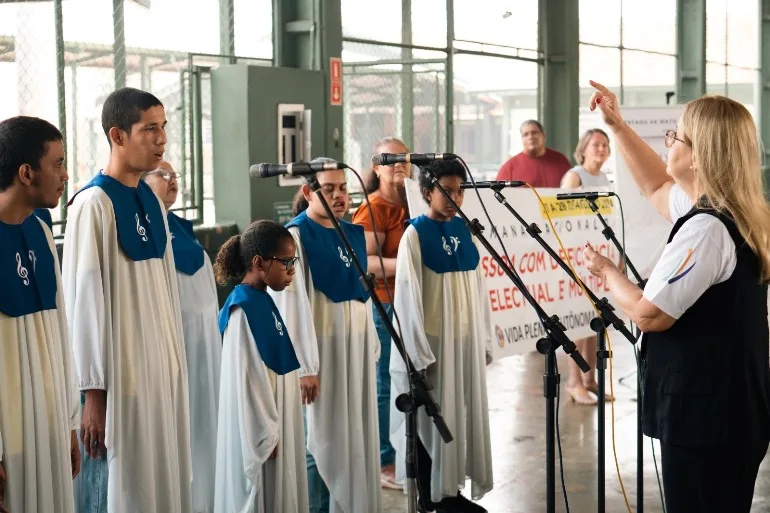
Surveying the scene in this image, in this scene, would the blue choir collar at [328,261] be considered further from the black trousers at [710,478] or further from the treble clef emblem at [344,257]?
the black trousers at [710,478]

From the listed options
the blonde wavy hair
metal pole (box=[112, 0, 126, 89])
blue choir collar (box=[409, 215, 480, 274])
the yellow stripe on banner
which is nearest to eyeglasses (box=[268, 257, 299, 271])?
blue choir collar (box=[409, 215, 480, 274])

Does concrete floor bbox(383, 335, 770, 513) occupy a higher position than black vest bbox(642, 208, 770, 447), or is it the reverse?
black vest bbox(642, 208, 770, 447)

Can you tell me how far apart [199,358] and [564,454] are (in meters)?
2.28

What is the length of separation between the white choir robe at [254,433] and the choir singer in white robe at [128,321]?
0.93 feet

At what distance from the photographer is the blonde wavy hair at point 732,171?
2926 mm

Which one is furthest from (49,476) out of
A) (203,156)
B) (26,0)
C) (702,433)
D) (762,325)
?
(203,156)

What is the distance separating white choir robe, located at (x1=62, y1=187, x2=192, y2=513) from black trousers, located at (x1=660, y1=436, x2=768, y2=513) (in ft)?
5.13

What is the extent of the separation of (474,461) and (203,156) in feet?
10.3

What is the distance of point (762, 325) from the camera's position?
10.1 feet

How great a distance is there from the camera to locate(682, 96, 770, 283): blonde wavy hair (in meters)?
2.93

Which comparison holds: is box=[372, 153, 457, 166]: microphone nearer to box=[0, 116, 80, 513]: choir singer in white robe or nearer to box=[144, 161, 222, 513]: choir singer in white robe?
box=[0, 116, 80, 513]: choir singer in white robe

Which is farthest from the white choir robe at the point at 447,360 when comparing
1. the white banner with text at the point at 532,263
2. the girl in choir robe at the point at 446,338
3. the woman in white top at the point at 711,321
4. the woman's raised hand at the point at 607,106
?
the woman in white top at the point at 711,321

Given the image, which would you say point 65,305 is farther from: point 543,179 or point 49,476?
point 543,179

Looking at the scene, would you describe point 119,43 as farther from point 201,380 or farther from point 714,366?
point 714,366
